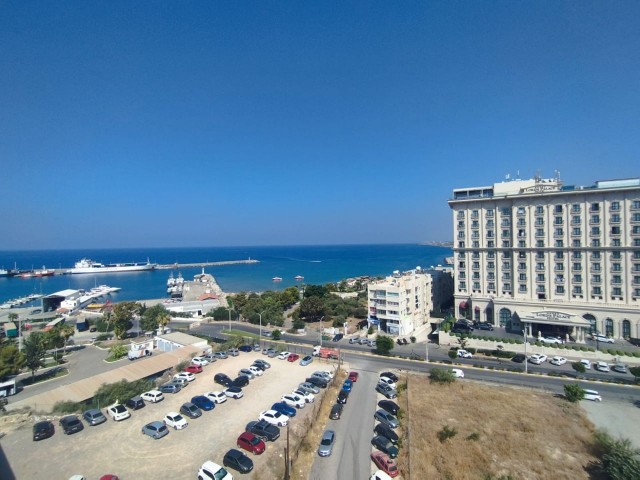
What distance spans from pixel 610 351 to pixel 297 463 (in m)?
41.1

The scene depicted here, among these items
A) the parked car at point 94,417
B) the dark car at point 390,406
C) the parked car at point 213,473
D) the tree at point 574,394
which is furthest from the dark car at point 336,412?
the tree at point 574,394

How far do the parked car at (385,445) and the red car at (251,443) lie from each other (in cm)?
779

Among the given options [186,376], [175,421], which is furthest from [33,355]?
[175,421]

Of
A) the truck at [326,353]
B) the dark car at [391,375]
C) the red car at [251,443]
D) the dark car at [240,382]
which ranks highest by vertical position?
the red car at [251,443]

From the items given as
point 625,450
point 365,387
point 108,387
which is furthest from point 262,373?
point 625,450

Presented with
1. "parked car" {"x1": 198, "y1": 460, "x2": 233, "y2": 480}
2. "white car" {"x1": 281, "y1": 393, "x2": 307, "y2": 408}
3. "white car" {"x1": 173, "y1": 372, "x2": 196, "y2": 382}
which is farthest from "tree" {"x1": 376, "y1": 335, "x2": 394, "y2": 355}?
"parked car" {"x1": 198, "y1": 460, "x2": 233, "y2": 480}

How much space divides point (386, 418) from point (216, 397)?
50.8 feet

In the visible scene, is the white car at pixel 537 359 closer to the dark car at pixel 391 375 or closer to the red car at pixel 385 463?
the dark car at pixel 391 375

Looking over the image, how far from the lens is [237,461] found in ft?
70.3

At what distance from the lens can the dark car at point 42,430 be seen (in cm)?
2567

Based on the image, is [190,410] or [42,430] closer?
[42,430]

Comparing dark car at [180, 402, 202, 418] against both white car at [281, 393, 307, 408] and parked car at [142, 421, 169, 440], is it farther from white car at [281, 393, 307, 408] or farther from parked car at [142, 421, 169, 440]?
white car at [281, 393, 307, 408]

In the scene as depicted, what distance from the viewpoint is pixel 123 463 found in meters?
22.3

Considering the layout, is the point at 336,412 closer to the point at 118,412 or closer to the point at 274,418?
the point at 274,418
